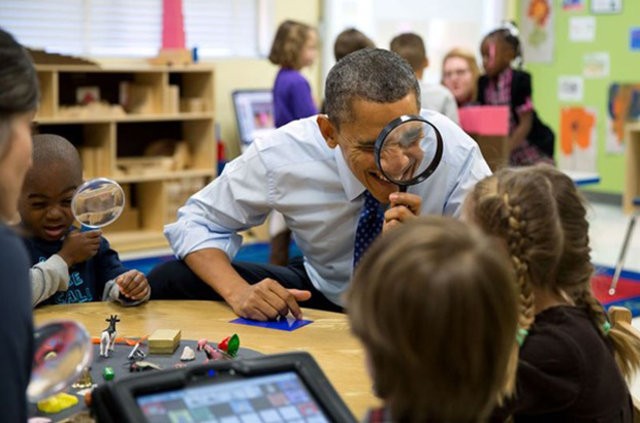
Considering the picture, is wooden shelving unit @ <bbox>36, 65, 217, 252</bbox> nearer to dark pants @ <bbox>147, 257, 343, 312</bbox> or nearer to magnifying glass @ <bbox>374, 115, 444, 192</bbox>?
dark pants @ <bbox>147, 257, 343, 312</bbox>

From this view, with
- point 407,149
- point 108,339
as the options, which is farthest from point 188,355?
point 407,149

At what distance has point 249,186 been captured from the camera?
2.61m

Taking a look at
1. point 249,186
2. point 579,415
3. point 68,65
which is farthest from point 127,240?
point 579,415

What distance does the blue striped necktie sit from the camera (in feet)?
8.07

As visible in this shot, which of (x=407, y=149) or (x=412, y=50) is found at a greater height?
(x=412, y=50)

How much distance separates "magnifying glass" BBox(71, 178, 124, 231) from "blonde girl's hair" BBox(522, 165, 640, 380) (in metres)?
0.96

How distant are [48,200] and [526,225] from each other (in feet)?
4.36

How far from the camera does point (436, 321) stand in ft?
3.27

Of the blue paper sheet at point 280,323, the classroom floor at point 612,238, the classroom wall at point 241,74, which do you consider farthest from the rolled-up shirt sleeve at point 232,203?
the classroom wall at point 241,74

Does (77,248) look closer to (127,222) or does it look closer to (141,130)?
(127,222)

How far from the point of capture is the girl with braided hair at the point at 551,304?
1.54 m

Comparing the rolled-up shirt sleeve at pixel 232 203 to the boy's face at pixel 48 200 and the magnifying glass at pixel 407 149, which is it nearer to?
the boy's face at pixel 48 200

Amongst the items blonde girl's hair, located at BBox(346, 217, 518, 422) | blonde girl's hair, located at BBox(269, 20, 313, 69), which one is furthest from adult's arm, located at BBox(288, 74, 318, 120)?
blonde girl's hair, located at BBox(346, 217, 518, 422)

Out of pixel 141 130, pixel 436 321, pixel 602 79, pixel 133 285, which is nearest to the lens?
pixel 436 321
